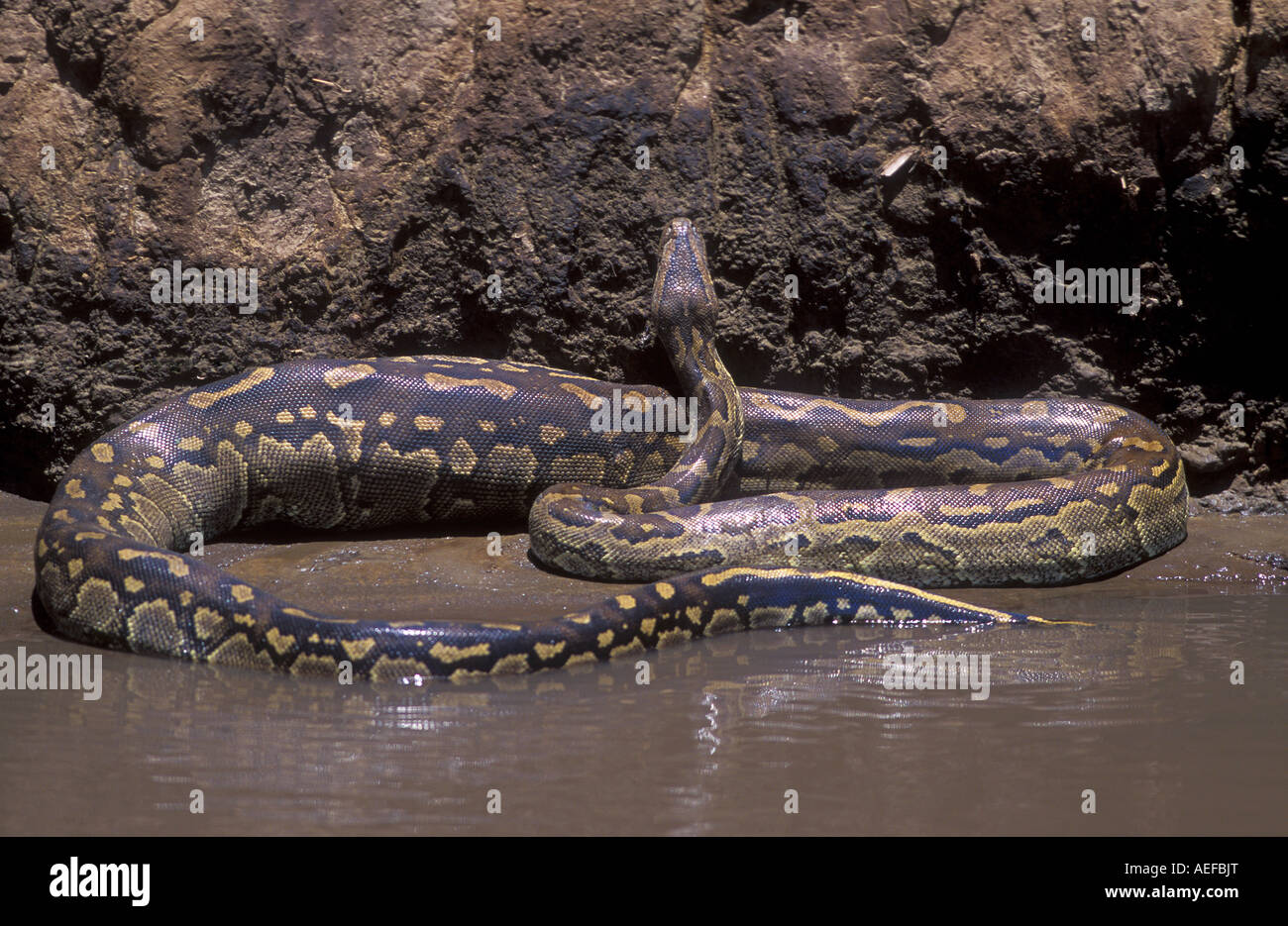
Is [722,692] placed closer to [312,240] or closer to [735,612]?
[735,612]

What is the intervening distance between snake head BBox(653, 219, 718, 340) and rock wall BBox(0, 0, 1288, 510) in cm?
30

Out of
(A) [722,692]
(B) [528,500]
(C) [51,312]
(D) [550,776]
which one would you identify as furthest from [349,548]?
(D) [550,776]

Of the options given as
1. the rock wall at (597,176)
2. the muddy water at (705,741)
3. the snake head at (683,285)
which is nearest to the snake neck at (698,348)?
the snake head at (683,285)

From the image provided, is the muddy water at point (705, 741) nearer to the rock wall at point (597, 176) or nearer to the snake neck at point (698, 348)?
the snake neck at point (698, 348)

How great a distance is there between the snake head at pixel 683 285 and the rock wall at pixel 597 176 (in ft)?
0.99

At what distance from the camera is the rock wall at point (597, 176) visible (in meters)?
9.48

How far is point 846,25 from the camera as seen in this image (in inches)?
384

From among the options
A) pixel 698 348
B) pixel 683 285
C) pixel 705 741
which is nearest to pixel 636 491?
pixel 698 348

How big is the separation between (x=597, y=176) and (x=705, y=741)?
5.73 meters

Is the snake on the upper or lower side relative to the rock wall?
lower

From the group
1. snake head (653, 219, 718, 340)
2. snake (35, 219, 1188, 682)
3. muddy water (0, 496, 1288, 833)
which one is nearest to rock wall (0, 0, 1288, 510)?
snake head (653, 219, 718, 340)

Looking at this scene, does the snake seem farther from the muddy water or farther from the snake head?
the muddy water

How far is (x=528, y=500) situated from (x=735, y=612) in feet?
8.42

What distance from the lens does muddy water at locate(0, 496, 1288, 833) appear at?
14.5 feet
